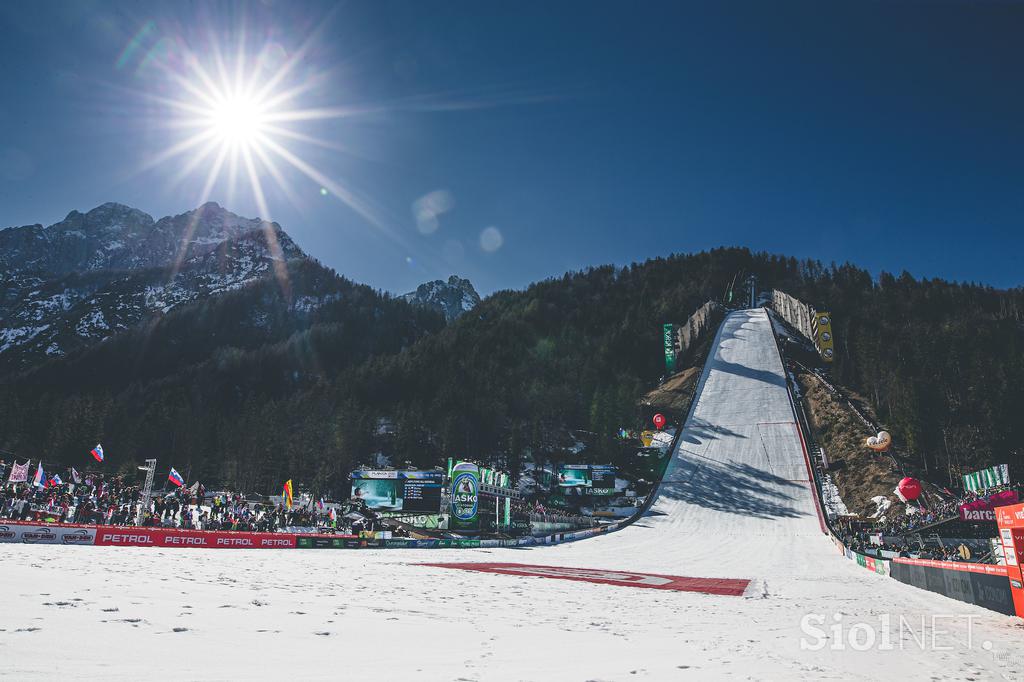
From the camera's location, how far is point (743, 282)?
16838 cm

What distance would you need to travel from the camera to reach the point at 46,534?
21047mm

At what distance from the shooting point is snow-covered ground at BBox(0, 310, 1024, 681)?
540cm

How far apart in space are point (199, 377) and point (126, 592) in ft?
452

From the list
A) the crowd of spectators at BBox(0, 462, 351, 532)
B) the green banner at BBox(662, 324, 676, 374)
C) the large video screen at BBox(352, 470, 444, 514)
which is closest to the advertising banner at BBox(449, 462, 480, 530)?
the crowd of spectators at BBox(0, 462, 351, 532)

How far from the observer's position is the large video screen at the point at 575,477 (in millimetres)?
61469

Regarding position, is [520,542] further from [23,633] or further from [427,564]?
[23,633]

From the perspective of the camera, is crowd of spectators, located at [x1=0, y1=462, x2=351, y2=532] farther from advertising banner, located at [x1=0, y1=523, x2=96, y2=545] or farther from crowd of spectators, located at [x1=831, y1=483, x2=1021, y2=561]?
crowd of spectators, located at [x1=831, y1=483, x2=1021, y2=561]

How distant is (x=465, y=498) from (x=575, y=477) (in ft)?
71.8

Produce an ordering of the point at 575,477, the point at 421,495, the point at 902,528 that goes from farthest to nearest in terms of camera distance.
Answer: the point at 575,477, the point at 421,495, the point at 902,528

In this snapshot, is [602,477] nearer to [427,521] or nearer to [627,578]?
[427,521]

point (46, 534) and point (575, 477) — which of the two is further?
point (575, 477)

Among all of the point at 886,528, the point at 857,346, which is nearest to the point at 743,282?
the point at 857,346

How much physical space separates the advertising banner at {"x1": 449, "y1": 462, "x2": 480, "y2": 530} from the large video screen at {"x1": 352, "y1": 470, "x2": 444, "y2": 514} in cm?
Result: 861

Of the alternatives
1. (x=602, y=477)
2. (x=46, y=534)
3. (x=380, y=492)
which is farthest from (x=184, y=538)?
(x=602, y=477)
